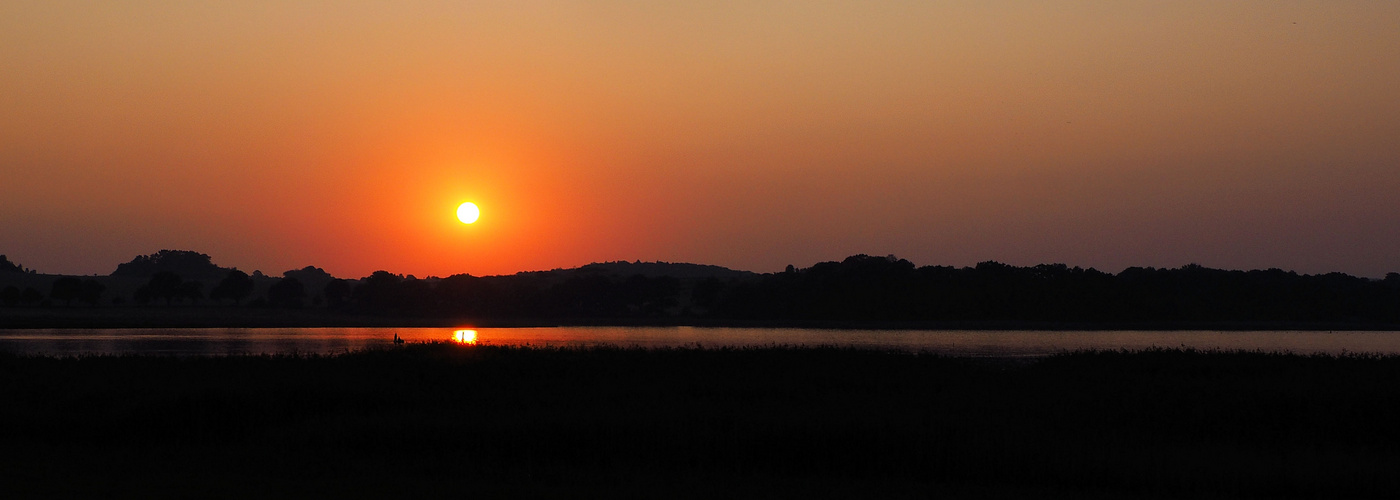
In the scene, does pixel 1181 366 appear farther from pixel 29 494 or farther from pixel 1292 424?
pixel 29 494

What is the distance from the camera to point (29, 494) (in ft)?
59.7

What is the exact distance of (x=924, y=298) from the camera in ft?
494

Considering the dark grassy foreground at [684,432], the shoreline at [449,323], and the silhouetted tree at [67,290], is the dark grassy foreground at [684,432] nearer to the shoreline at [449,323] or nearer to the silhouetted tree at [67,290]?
the shoreline at [449,323]

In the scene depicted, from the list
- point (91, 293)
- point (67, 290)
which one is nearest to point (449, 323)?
point (91, 293)

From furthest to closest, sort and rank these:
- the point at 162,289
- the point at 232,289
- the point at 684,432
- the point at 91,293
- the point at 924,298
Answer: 1. the point at 232,289
2. the point at 162,289
3. the point at 91,293
4. the point at 924,298
5. the point at 684,432

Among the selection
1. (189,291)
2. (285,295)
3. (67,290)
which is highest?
(189,291)

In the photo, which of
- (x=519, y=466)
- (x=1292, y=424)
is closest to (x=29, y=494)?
(x=519, y=466)

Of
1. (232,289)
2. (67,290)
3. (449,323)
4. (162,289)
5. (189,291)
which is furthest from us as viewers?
(232,289)

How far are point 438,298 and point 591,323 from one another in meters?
33.7

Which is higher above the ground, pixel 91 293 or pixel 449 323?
pixel 91 293

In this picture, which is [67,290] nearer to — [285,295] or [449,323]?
[285,295]

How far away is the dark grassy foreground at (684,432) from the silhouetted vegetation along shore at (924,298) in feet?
353

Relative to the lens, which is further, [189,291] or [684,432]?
[189,291]

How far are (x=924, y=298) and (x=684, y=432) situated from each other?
423 feet
